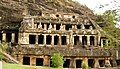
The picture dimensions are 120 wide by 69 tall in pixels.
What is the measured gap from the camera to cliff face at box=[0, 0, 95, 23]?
47188 millimetres

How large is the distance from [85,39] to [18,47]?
29.8 feet

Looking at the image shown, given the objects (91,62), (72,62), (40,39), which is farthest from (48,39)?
(91,62)

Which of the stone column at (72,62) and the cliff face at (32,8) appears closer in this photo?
the stone column at (72,62)

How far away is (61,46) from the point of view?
46.0 metres

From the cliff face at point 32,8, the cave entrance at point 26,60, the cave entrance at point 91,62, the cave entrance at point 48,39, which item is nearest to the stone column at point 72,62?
the cave entrance at point 91,62

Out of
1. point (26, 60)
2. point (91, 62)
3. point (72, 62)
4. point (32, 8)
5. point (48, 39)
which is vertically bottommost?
point (91, 62)

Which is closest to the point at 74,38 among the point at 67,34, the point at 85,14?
the point at 67,34

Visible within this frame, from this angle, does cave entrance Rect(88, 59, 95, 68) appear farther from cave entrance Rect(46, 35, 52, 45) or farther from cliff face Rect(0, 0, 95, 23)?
cliff face Rect(0, 0, 95, 23)

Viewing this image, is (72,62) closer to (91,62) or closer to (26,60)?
(91,62)

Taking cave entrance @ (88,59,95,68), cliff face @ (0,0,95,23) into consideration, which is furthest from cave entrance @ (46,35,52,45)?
cave entrance @ (88,59,95,68)

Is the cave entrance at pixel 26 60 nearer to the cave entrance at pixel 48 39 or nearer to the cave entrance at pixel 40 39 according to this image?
the cave entrance at pixel 40 39

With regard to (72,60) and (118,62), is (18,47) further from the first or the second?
(118,62)

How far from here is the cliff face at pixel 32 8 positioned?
155 ft

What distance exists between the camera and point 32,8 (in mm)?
49656
